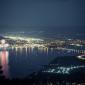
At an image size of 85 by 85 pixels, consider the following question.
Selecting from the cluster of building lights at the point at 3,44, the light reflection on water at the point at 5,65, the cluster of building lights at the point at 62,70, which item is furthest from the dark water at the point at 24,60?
the cluster of building lights at the point at 62,70

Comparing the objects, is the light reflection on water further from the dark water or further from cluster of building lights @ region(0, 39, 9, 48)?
cluster of building lights @ region(0, 39, 9, 48)

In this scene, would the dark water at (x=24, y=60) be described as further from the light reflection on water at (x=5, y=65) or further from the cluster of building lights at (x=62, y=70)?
the cluster of building lights at (x=62, y=70)

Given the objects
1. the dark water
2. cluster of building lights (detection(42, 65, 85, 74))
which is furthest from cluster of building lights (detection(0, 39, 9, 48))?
cluster of building lights (detection(42, 65, 85, 74))

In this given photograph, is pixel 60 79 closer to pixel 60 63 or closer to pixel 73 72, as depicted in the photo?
pixel 73 72

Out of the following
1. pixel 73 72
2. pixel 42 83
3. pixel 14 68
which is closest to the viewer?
pixel 42 83

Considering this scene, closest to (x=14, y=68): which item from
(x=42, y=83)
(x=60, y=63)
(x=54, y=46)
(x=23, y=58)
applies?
(x=60, y=63)

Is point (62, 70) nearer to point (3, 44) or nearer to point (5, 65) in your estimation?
point (5, 65)

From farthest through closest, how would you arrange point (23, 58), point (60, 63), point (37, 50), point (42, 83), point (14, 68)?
1. point (37, 50)
2. point (23, 58)
3. point (14, 68)
4. point (60, 63)
5. point (42, 83)

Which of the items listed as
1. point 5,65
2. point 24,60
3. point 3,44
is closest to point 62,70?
point 5,65
